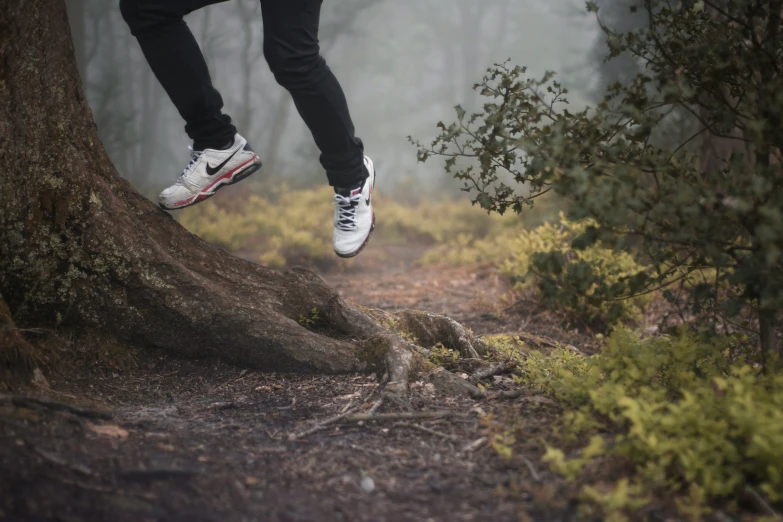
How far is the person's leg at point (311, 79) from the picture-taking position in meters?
2.63

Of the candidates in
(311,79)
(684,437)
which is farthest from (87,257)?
(684,437)

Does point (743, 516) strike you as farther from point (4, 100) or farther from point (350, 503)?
point (4, 100)

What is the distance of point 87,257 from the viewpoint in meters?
2.57

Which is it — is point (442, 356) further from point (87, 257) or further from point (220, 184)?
point (87, 257)

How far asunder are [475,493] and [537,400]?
617 mm

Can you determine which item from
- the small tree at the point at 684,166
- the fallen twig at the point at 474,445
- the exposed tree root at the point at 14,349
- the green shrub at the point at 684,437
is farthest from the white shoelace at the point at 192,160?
the green shrub at the point at 684,437

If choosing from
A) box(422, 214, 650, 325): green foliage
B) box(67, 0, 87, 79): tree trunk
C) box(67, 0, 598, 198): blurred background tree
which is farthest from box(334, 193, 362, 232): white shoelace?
box(67, 0, 598, 198): blurred background tree

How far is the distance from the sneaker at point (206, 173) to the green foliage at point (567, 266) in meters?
1.58

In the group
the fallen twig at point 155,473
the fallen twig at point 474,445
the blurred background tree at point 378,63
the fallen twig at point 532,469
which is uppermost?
the blurred background tree at point 378,63

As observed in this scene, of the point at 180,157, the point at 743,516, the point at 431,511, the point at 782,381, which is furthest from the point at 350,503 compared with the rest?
the point at 180,157

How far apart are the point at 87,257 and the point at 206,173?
0.73 m

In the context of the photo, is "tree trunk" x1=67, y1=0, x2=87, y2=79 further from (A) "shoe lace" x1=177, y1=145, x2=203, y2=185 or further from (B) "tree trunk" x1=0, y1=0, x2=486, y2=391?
(B) "tree trunk" x1=0, y1=0, x2=486, y2=391

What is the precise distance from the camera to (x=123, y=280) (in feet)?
8.60

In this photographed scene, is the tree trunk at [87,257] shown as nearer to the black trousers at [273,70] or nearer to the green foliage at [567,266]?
the black trousers at [273,70]
